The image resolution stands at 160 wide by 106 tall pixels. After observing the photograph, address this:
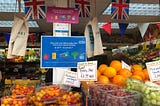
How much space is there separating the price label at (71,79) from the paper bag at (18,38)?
24.5 inches

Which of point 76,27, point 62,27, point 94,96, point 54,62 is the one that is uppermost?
point 76,27

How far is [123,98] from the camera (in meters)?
2.03

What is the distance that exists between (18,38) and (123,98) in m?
1.52

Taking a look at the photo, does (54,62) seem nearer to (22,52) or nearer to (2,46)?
(22,52)

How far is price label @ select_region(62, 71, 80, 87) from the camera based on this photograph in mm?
2750

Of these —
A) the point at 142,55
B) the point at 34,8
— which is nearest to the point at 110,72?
the point at 34,8

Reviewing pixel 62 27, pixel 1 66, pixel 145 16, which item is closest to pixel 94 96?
pixel 62 27

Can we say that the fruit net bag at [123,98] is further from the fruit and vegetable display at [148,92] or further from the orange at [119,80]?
the orange at [119,80]

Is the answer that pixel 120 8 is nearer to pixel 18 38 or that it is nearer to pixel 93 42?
pixel 93 42

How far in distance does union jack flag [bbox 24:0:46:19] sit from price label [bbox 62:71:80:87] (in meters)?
1.37

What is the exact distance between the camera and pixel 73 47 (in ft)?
9.86

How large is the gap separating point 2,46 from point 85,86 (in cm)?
890

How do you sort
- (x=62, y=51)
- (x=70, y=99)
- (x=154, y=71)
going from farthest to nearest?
(x=62, y=51) < (x=154, y=71) < (x=70, y=99)

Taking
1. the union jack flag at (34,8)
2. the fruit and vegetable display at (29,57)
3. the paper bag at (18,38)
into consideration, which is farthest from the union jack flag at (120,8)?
the fruit and vegetable display at (29,57)
